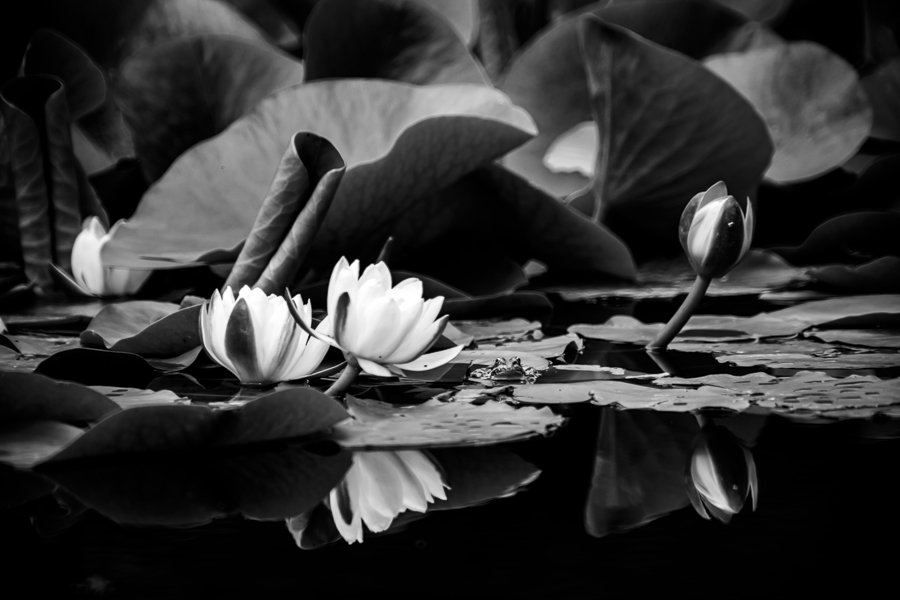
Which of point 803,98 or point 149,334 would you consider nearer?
point 149,334

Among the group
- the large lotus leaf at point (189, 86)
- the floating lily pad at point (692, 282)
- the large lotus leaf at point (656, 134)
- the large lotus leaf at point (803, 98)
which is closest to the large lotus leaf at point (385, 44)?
the large lotus leaf at point (189, 86)

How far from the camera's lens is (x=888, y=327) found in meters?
1.02

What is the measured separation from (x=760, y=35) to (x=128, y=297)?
4.85 feet

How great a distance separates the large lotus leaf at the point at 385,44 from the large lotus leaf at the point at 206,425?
40.2 inches

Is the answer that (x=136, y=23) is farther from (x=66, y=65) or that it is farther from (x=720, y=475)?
(x=720, y=475)

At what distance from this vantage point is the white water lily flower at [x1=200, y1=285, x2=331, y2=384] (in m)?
0.69

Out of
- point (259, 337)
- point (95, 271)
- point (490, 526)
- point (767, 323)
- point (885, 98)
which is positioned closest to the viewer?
point (490, 526)

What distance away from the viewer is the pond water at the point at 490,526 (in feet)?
1.39

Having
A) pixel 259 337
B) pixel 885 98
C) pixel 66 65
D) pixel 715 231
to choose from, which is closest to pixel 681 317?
pixel 715 231

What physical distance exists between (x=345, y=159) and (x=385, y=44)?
1.36ft

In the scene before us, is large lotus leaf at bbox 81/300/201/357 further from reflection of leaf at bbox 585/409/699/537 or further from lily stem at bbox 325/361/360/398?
reflection of leaf at bbox 585/409/699/537

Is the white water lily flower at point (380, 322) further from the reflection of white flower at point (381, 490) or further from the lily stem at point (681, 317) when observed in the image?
the lily stem at point (681, 317)

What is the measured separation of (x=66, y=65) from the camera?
4.55 ft

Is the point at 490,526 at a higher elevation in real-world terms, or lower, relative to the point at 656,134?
lower
